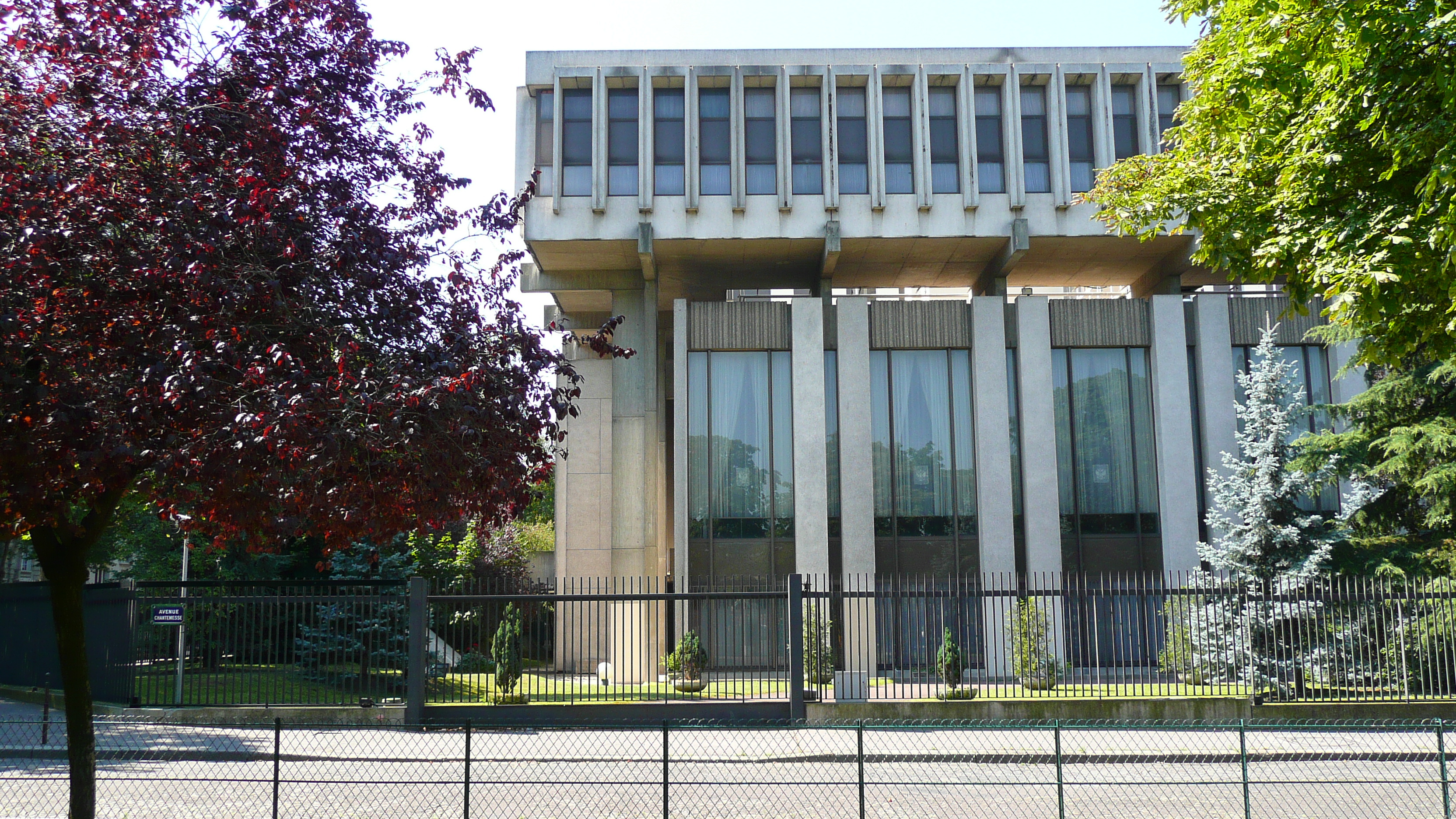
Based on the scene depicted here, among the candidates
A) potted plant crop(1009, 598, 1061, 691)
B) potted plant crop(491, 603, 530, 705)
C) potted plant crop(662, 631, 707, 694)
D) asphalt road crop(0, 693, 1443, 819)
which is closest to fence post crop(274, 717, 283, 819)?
asphalt road crop(0, 693, 1443, 819)

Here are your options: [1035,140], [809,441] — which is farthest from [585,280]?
[1035,140]

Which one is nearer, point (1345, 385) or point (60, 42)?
point (60, 42)

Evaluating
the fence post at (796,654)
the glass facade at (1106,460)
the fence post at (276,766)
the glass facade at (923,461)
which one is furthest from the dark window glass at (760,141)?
the fence post at (276,766)

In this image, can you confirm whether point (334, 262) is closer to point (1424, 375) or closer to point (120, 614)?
point (120, 614)

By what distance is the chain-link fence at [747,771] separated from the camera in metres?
10.3

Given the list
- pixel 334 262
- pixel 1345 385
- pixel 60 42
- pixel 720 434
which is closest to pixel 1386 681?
pixel 1345 385

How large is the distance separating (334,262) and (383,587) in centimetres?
1815

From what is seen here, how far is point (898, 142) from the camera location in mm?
25469

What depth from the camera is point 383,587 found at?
946 inches

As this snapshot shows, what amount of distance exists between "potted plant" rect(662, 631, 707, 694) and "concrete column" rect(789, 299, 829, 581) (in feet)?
13.6

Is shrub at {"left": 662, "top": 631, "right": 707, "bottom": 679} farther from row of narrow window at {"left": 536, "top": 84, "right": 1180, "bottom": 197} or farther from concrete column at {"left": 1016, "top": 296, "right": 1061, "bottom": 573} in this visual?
row of narrow window at {"left": 536, "top": 84, "right": 1180, "bottom": 197}

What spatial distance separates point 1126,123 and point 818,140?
7502 millimetres

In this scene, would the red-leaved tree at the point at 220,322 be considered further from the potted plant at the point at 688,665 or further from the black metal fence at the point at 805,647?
the potted plant at the point at 688,665

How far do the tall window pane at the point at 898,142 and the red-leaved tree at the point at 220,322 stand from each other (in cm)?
1829
